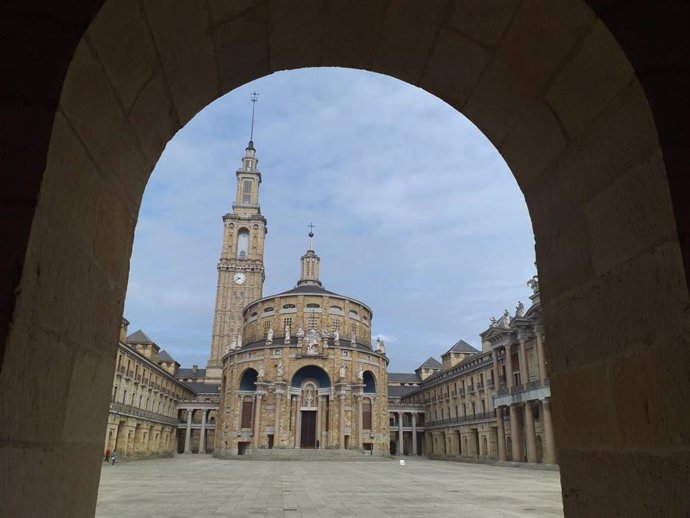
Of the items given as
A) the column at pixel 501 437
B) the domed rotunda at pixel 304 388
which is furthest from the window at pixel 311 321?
the column at pixel 501 437

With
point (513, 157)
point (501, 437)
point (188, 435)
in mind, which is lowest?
point (188, 435)

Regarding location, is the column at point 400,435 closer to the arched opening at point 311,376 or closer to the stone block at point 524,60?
the arched opening at point 311,376

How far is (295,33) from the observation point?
3662mm

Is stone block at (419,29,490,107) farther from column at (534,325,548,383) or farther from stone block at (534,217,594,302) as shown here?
column at (534,325,548,383)

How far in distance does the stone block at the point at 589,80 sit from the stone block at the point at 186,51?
2327 mm

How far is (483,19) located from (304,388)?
234 feet

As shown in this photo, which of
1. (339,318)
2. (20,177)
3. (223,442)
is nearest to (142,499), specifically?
(20,177)

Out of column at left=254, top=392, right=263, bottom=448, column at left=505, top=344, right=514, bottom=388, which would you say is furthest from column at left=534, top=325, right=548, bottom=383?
column at left=254, top=392, right=263, bottom=448

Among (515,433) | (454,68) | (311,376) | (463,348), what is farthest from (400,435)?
(454,68)

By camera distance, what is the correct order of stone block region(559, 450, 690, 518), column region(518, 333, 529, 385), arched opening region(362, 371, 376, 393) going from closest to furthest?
1. stone block region(559, 450, 690, 518)
2. column region(518, 333, 529, 385)
3. arched opening region(362, 371, 376, 393)

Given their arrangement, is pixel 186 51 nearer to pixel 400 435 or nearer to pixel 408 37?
pixel 408 37

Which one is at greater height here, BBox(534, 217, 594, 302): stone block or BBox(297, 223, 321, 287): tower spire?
BBox(297, 223, 321, 287): tower spire

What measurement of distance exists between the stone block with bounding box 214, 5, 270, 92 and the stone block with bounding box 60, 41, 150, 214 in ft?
3.00

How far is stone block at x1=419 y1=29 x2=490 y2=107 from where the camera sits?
354 centimetres
